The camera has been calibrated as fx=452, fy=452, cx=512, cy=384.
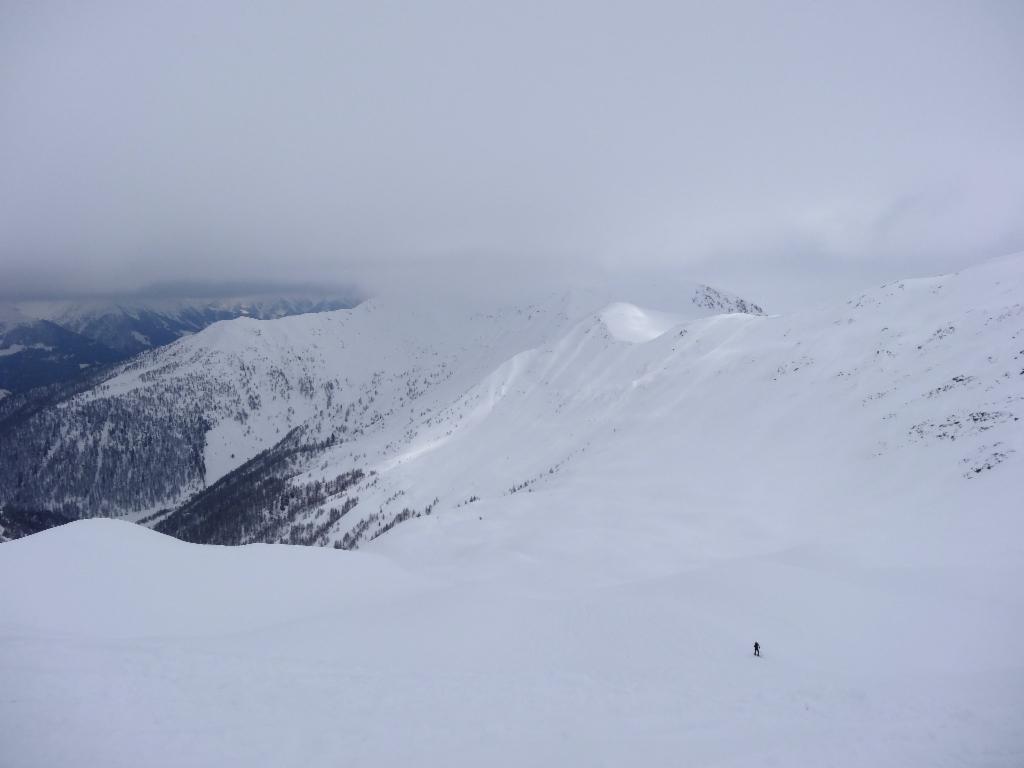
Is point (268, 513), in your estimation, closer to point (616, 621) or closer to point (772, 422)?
point (772, 422)

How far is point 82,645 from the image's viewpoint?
549 inches

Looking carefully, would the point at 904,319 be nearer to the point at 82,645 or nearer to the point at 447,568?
the point at 447,568

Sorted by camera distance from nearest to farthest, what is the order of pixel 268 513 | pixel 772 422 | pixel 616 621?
pixel 616 621
pixel 772 422
pixel 268 513

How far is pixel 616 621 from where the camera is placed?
19.7 m

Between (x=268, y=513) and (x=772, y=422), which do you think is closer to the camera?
(x=772, y=422)

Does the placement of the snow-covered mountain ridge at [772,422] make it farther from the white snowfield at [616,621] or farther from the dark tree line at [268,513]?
the dark tree line at [268,513]

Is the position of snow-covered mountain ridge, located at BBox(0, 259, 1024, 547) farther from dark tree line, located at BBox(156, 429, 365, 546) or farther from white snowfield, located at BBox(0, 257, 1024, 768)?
dark tree line, located at BBox(156, 429, 365, 546)

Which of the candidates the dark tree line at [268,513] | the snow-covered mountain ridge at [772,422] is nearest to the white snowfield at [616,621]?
the snow-covered mountain ridge at [772,422]

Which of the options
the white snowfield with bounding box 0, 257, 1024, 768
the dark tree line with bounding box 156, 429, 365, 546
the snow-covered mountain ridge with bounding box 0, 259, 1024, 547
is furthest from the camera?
the dark tree line with bounding box 156, 429, 365, 546

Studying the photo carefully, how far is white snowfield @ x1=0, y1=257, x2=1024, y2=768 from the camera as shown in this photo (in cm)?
1127

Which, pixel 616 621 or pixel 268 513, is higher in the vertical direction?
pixel 616 621

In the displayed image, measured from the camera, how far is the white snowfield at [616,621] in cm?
1127

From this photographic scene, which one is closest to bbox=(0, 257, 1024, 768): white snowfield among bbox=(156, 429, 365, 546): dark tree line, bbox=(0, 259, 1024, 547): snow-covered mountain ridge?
bbox=(0, 259, 1024, 547): snow-covered mountain ridge

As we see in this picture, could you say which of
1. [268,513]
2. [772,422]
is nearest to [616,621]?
[772,422]
